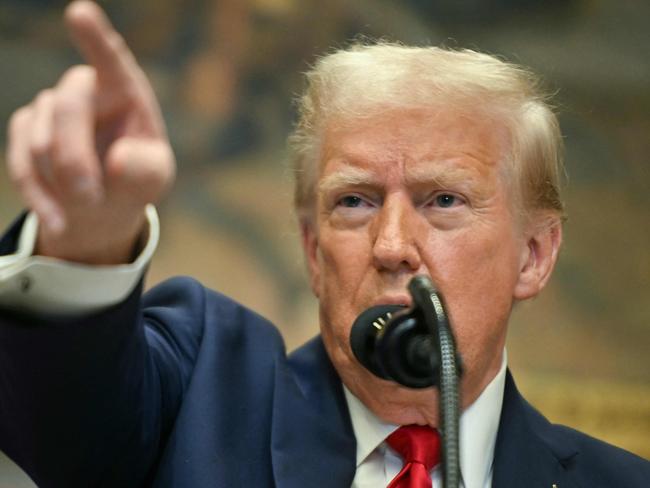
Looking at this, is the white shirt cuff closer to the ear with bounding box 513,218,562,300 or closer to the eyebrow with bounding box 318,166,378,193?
the eyebrow with bounding box 318,166,378,193

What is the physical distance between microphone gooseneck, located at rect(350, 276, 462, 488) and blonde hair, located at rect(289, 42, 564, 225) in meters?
0.80

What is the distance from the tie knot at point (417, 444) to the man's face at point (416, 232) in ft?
0.07

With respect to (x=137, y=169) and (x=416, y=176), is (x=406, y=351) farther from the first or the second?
(x=416, y=176)

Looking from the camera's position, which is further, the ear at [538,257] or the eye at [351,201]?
the ear at [538,257]

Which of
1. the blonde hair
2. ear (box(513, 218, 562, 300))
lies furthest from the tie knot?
the blonde hair

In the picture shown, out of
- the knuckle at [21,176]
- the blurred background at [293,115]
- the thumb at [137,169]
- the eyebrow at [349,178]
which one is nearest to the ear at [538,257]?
the eyebrow at [349,178]

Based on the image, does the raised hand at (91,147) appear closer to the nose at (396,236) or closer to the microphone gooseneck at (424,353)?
the microphone gooseneck at (424,353)

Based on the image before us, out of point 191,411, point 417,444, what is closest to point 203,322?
point 191,411

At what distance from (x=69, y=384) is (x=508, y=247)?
1085 mm

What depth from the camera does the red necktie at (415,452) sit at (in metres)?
2.23

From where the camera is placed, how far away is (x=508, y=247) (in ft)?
8.07

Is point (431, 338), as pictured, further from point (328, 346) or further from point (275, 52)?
point (275, 52)

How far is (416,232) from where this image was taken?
2291 mm

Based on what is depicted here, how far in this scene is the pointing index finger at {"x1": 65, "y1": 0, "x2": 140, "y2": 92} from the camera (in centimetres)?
135
